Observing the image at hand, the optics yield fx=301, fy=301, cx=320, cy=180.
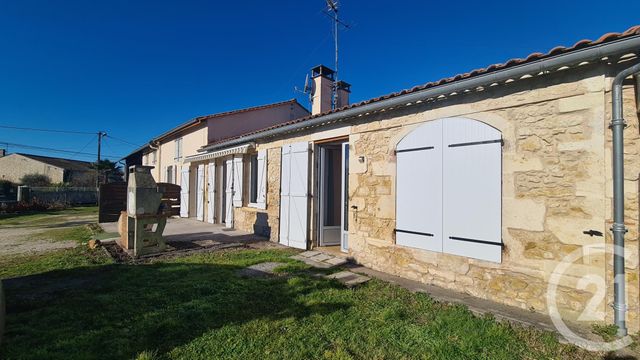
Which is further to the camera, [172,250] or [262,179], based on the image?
[262,179]

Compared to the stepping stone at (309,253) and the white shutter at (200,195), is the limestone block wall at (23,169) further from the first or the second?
the stepping stone at (309,253)

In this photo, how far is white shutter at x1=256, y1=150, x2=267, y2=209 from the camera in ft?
32.0

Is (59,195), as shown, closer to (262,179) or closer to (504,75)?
(262,179)

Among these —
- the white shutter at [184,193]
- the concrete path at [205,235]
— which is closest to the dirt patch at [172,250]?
the concrete path at [205,235]

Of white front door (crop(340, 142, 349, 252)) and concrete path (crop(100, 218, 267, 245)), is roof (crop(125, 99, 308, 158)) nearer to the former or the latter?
concrete path (crop(100, 218, 267, 245))

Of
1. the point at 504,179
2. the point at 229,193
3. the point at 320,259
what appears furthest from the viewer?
the point at 229,193

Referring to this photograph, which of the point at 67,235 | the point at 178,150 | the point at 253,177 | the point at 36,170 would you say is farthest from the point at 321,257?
the point at 36,170

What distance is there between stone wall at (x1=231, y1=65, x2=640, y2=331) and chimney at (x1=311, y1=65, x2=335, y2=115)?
7.03 metres

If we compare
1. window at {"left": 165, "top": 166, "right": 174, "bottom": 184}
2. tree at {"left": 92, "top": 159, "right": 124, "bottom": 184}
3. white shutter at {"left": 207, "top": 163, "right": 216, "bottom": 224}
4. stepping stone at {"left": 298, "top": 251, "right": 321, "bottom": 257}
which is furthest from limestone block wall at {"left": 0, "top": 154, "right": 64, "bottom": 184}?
stepping stone at {"left": 298, "top": 251, "right": 321, "bottom": 257}

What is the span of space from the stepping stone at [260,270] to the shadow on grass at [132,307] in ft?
0.65

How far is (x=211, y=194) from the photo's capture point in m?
13.3

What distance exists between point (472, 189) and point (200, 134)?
44.3 feet

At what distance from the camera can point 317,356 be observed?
2.99 m

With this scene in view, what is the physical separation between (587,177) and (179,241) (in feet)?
31.3
